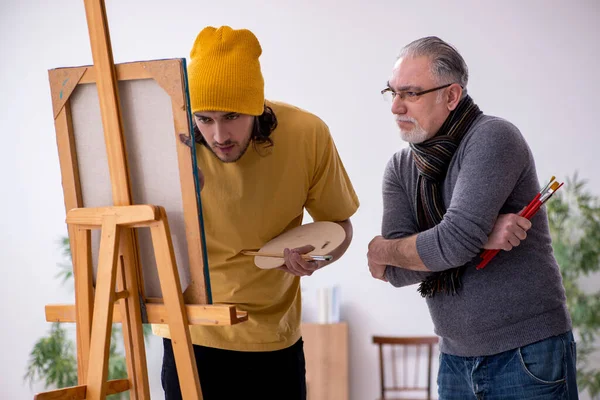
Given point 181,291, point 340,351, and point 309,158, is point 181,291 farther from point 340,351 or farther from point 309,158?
point 340,351

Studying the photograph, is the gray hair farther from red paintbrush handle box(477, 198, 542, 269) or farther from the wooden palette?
the wooden palette

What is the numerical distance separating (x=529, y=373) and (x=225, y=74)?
41.7 inches

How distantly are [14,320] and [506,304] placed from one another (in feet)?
13.2

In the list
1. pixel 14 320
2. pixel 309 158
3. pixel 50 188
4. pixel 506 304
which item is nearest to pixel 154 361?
pixel 14 320

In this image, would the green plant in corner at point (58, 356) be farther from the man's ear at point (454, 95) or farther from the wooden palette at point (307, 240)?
the man's ear at point (454, 95)

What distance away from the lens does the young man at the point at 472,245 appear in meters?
1.69

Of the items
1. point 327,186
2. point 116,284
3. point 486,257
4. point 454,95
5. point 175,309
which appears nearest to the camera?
point 175,309

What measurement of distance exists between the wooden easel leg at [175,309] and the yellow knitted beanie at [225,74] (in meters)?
0.38

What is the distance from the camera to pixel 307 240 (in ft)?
6.12

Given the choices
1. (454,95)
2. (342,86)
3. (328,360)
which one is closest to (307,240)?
(454,95)

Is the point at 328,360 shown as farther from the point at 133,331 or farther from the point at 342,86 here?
the point at 133,331

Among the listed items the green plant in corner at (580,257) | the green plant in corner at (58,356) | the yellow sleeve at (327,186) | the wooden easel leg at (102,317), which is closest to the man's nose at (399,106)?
the yellow sleeve at (327,186)

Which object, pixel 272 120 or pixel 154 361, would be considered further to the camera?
pixel 154 361

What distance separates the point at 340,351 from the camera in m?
4.25
